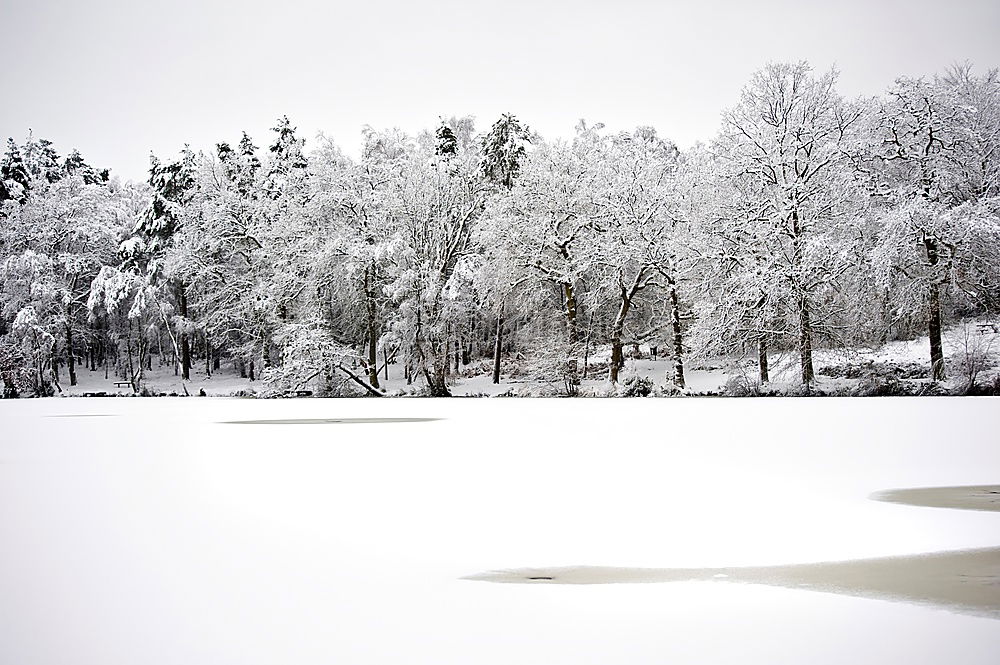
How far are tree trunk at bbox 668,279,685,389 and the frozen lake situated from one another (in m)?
19.8

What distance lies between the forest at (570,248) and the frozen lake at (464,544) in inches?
681

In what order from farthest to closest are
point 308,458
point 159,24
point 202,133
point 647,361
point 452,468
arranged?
point 159,24, point 202,133, point 647,361, point 308,458, point 452,468

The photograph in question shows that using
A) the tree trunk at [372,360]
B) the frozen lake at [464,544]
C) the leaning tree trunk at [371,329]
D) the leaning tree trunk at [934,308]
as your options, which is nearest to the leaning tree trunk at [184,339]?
the leaning tree trunk at [371,329]

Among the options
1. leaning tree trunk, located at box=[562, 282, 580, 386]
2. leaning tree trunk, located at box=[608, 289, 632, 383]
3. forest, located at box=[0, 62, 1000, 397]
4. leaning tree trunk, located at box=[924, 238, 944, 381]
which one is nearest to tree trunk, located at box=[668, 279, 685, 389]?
forest, located at box=[0, 62, 1000, 397]

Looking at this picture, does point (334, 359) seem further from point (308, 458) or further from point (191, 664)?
point (191, 664)

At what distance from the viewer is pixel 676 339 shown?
1499 inches

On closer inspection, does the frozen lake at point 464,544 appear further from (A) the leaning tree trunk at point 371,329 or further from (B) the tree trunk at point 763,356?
(A) the leaning tree trunk at point 371,329

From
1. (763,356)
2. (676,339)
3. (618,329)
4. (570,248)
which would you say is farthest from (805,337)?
(570,248)

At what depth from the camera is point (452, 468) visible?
12.6 m

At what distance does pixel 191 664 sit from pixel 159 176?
56.4m

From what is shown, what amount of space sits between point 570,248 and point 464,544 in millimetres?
32703

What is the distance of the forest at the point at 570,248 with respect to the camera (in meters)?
32.8

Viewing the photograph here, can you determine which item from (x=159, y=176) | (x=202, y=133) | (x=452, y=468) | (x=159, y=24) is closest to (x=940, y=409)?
(x=452, y=468)

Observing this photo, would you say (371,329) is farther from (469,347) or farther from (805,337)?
(805,337)
